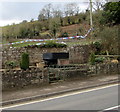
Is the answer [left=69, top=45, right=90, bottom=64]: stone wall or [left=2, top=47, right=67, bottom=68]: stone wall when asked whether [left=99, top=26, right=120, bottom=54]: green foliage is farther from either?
[left=2, top=47, right=67, bottom=68]: stone wall

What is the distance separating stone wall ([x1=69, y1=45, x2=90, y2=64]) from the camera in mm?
26438

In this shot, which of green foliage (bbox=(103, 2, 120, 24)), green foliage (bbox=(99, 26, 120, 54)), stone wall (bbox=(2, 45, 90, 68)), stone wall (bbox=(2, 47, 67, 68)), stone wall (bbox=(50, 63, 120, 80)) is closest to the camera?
stone wall (bbox=(50, 63, 120, 80))

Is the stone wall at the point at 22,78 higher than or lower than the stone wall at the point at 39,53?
lower

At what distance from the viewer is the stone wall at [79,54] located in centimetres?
2644

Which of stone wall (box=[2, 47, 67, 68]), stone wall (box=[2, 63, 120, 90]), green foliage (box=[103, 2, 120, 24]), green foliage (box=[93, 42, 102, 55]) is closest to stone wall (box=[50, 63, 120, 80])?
stone wall (box=[2, 63, 120, 90])

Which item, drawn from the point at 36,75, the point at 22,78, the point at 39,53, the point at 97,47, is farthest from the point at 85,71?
the point at 97,47

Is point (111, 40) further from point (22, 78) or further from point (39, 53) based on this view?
point (22, 78)

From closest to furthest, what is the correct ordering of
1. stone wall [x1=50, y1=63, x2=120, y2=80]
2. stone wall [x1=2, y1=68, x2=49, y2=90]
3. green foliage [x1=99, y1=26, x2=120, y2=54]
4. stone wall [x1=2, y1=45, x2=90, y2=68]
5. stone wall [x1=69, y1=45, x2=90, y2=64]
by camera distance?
stone wall [x1=2, y1=68, x2=49, y2=90] → stone wall [x1=50, y1=63, x2=120, y2=80] → stone wall [x1=2, y1=45, x2=90, y2=68] → green foliage [x1=99, y1=26, x2=120, y2=54] → stone wall [x1=69, y1=45, x2=90, y2=64]

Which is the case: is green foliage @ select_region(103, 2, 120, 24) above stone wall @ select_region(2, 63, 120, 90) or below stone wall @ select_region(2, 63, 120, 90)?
above

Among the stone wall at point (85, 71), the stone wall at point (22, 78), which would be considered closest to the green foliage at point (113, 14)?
the stone wall at point (85, 71)

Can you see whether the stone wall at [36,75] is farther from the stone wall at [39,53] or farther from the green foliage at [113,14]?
the green foliage at [113,14]

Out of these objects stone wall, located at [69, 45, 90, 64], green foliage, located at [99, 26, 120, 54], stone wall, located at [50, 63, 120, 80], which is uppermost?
green foliage, located at [99, 26, 120, 54]

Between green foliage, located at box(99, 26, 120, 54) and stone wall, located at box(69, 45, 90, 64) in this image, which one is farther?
stone wall, located at box(69, 45, 90, 64)

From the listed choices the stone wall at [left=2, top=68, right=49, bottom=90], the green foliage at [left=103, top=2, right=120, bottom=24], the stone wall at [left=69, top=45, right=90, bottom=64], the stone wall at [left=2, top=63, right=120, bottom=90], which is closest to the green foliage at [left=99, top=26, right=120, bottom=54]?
the stone wall at [left=69, top=45, right=90, bottom=64]
